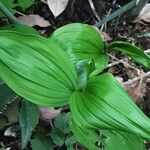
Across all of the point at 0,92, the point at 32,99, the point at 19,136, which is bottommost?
the point at 19,136

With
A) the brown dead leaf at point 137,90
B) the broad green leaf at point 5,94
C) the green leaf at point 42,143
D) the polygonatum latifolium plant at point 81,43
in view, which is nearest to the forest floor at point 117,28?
the brown dead leaf at point 137,90

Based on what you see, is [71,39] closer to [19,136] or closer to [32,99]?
[32,99]

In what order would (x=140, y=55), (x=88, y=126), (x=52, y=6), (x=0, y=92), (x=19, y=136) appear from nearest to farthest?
(x=88, y=126), (x=140, y=55), (x=0, y=92), (x=19, y=136), (x=52, y=6)

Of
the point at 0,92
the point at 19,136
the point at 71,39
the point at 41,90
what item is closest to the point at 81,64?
the point at 71,39

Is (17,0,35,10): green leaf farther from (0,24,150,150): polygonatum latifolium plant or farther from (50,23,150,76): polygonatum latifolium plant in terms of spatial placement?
(0,24,150,150): polygonatum latifolium plant

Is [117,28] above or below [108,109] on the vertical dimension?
below

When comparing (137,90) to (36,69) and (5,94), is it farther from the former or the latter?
(36,69)

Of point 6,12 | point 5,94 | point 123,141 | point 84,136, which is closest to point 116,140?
point 123,141

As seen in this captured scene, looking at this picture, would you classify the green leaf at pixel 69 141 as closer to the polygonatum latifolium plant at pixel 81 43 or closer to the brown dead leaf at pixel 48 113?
the brown dead leaf at pixel 48 113
